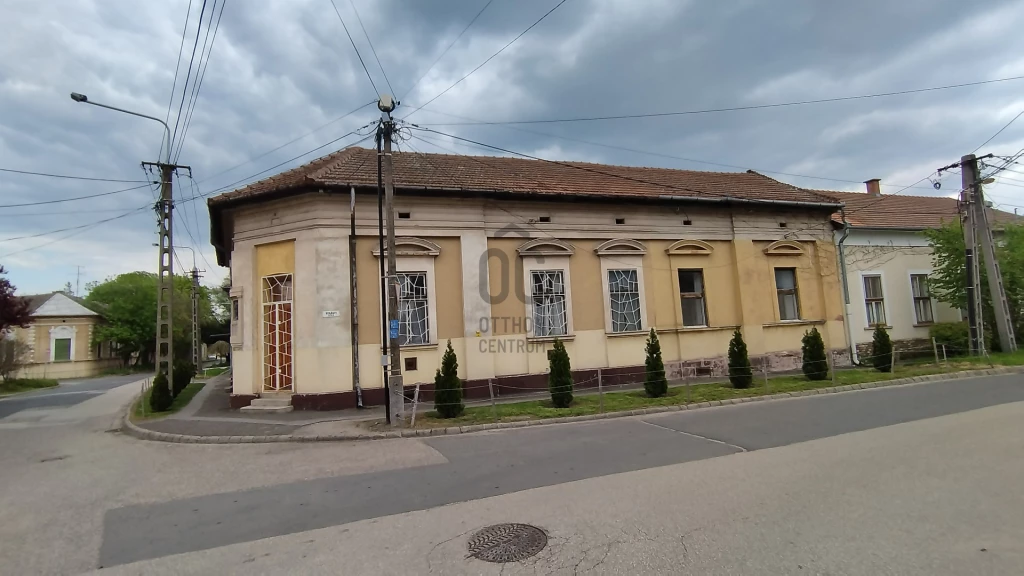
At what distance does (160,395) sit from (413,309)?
7.79m

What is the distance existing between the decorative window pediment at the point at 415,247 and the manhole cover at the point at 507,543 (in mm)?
10675

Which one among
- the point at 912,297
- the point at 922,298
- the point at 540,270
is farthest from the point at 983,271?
the point at 540,270

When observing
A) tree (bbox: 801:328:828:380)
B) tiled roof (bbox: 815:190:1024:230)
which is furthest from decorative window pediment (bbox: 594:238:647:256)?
tiled roof (bbox: 815:190:1024:230)

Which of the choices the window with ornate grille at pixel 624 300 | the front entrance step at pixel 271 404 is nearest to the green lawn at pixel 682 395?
the window with ornate grille at pixel 624 300

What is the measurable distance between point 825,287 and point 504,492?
18.3 meters

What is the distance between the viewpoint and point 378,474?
7.82 metres

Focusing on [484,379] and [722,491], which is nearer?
[722,491]

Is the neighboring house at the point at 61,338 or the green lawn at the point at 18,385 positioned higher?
the neighboring house at the point at 61,338

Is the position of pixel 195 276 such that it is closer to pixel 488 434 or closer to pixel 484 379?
pixel 484 379

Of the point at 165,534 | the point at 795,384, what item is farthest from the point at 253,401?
the point at 795,384

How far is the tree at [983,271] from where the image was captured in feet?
67.1

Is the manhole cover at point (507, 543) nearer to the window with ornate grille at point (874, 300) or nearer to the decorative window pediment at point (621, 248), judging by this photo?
the decorative window pediment at point (621, 248)

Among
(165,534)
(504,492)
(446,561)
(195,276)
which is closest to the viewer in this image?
(446,561)

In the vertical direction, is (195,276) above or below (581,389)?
above
